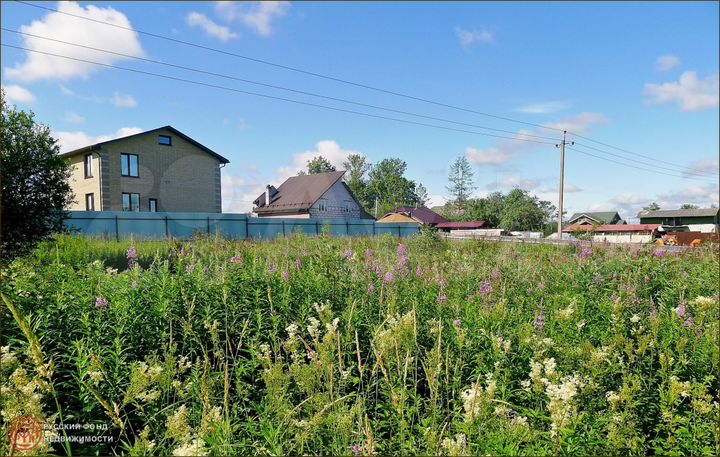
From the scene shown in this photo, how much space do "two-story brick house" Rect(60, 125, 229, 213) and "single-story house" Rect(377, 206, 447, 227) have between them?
985 inches

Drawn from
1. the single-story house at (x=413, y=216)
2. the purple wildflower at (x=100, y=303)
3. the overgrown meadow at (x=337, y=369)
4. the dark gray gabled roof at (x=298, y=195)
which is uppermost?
the dark gray gabled roof at (x=298, y=195)

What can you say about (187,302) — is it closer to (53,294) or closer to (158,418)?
(158,418)

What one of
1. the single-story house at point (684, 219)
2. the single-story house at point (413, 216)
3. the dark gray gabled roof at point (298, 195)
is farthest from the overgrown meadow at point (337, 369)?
the single-story house at point (684, 219)

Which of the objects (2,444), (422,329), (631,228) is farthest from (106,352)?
(631,228)

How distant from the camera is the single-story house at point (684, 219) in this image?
4518 centimetres

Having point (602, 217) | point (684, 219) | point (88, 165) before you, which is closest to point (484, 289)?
point (88, 165)

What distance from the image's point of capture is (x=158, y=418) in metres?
2.27

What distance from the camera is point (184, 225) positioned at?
74.5 ft

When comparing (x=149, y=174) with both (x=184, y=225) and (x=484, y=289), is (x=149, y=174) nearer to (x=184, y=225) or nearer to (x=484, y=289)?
(x=184, y=225)

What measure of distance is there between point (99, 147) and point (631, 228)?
48.9 meters

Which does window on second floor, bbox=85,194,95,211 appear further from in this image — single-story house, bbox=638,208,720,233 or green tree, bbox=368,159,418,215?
single-story house, bbox=638,208,720,233

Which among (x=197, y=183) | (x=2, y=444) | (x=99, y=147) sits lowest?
(x=2, y=444)

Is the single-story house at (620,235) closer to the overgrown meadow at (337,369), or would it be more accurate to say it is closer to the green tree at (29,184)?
the overgrown meadow at (337,369)

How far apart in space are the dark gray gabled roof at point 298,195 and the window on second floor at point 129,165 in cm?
801
